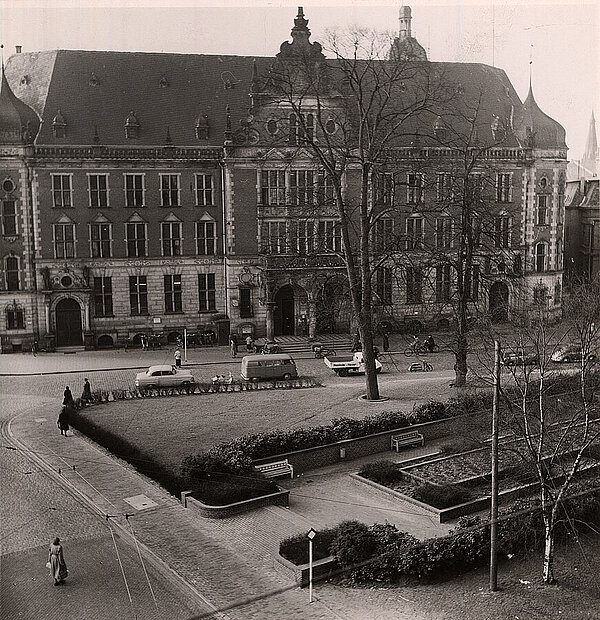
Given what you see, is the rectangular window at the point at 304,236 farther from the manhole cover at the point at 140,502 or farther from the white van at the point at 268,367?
the manhole cover at the point at 140,502

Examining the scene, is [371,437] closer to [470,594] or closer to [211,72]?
[470,594]

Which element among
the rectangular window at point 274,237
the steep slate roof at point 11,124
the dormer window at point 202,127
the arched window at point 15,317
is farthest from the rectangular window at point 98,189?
the rectangular window at point 274,237

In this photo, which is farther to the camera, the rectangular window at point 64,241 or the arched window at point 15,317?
the rectangular window at point 64,241

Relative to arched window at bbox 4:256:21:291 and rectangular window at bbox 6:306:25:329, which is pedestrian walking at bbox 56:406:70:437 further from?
arched window at bbox 4:256:21:291

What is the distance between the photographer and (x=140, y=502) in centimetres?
1789

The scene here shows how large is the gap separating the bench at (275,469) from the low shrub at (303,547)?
400 centimetres

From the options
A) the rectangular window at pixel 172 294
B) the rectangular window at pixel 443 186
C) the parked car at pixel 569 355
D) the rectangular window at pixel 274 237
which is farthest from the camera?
the rectangular window at pixel 274 237

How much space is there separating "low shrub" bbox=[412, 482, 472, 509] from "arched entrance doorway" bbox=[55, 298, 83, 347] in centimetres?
1618

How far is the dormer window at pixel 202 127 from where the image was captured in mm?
34562

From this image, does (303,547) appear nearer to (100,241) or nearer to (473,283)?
(473,283)

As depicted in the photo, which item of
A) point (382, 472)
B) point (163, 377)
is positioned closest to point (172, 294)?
point (163, 377)

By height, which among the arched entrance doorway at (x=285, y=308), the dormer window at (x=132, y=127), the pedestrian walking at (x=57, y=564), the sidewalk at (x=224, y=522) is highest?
the dormer window at (x=132, y=127)

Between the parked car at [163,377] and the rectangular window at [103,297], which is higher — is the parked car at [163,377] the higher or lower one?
the lower one

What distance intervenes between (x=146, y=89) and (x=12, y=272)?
9.23 meters
